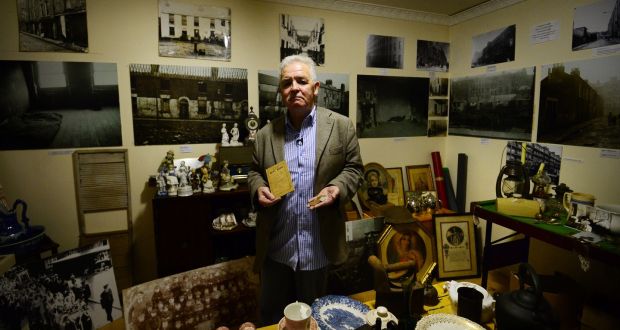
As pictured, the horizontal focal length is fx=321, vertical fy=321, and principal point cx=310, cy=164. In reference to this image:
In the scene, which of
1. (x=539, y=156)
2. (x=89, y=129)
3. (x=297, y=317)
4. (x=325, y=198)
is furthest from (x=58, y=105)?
(x=539, y=156)

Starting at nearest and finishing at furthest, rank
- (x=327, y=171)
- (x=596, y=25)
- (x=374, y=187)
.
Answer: (x=327, y=171) → (x=596, y=25) → (x=374, y=187)

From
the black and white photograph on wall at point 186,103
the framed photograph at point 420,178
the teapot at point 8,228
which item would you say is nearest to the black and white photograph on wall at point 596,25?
the framed photograph at point 420,178

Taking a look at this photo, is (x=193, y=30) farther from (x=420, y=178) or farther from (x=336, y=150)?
(x=420, y=178)

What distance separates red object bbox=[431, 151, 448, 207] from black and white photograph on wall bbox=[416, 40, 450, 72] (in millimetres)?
1002

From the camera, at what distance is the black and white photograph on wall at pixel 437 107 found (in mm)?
3787

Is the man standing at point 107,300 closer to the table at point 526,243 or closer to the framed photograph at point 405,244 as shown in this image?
the framed photograph at point 405,244

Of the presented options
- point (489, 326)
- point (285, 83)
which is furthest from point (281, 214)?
point (489, 326)

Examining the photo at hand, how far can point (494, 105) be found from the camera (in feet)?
10.5

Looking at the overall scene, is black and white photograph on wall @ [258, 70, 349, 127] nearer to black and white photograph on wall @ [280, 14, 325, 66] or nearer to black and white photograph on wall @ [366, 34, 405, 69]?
black and white photograph on wall @ [280, 14, 325, 66]

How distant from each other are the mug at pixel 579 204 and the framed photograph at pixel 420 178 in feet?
6.35

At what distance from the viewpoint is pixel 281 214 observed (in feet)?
5.76

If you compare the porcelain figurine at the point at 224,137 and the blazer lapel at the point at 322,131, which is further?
the porcelain figurine at the point at 224,137

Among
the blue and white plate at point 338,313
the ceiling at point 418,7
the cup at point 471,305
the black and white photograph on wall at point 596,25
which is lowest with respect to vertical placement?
the blue and white plate at point 338,313

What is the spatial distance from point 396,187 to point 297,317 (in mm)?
2771
